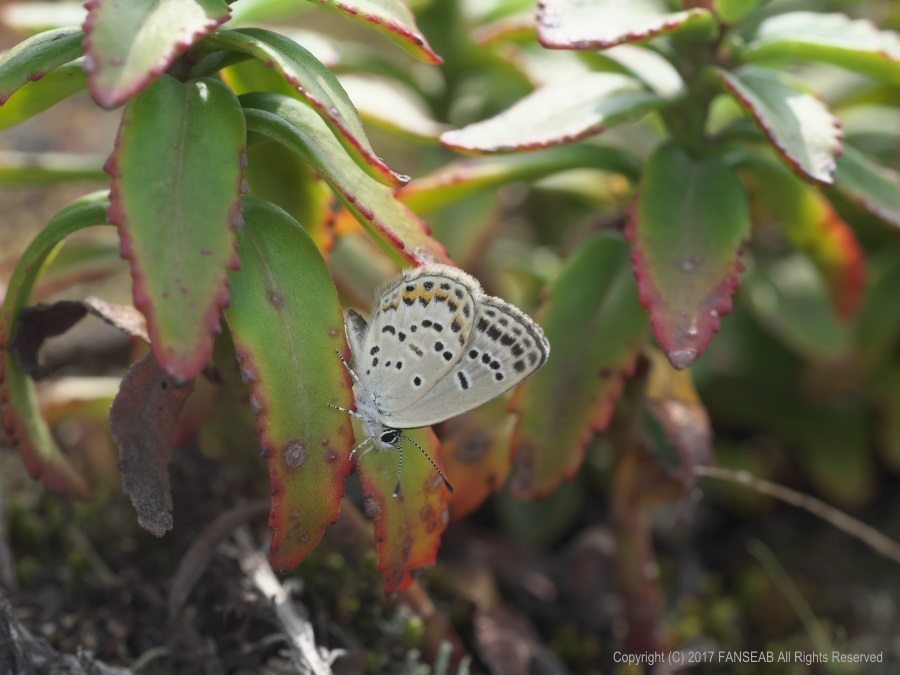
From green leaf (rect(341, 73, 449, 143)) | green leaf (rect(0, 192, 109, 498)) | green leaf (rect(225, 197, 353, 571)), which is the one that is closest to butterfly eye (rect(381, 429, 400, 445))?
green leaf (rect(225, 197, 353, 571))

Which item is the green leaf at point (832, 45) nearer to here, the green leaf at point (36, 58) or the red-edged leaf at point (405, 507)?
the red-edged leaf at point (405, 507)

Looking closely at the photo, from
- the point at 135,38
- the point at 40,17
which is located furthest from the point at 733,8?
the point at 40,17

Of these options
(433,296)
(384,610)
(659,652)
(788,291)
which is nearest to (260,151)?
(433,296)

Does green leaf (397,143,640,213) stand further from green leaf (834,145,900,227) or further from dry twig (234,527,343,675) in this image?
dry twig (234,527,343,675)

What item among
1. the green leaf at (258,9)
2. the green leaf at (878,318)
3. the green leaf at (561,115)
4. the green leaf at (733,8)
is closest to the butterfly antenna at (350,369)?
the green leaf at (561,115)

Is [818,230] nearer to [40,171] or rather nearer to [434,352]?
[434,352]
